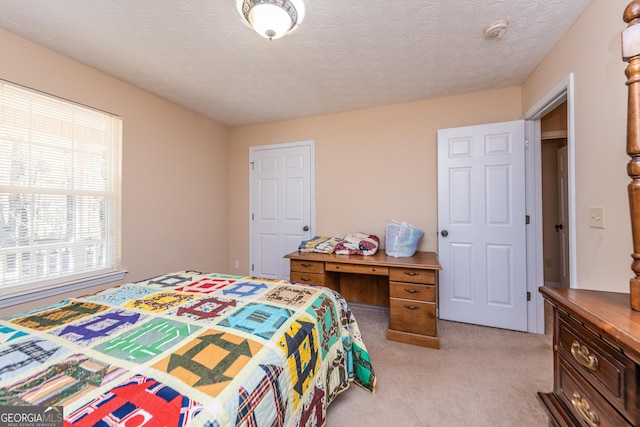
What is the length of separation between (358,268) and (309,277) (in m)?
0.55

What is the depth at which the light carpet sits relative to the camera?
4.88 feet

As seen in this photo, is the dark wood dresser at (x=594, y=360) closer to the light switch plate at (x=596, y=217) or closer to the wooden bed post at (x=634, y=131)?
the wooden bed post at (x=634, y=131)

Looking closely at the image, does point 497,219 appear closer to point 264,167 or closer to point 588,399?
point 588,399

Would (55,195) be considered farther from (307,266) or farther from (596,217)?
(596,217)

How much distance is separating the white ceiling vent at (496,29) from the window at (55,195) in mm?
3274

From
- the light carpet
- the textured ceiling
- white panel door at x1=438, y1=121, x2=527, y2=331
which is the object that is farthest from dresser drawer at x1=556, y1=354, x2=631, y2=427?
the textured ceiling

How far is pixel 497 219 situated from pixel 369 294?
162 centimetres

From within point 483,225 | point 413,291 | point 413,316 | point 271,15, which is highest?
point 271,15

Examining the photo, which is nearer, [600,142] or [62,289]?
[600,142]

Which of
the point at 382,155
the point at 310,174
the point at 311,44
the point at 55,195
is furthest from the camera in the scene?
the point at 310,174

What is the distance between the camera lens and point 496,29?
1.75 metres

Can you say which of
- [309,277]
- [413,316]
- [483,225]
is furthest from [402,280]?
[483,225]

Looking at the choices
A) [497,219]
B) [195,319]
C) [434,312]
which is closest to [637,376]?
[195,319]

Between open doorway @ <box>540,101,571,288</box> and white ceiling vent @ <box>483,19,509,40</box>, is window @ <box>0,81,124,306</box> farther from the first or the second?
open doorway @ <box>540,101,571,288</box>
